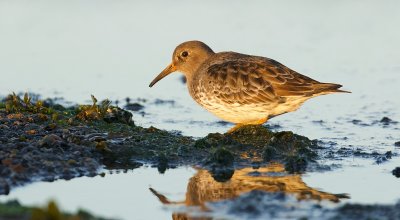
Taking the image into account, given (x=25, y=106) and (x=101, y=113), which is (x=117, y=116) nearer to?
(x=101, y=113)

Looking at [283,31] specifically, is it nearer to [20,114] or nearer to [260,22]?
[260,22]

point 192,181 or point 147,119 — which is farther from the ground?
point 147,119

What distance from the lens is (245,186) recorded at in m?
8.95

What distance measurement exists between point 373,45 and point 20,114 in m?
9.20

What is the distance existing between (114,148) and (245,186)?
2.07 m

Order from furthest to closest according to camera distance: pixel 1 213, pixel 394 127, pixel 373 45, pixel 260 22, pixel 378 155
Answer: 1. pixel 260 22
2. pixel 373 45
3. pixel 394 127
4. pixel 378 155
5. pixel 1 213

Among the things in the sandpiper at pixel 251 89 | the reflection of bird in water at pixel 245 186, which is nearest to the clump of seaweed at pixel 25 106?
the sandpiper at pixel 251 89

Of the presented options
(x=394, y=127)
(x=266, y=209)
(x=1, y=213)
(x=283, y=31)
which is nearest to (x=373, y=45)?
(x=283, y=31)

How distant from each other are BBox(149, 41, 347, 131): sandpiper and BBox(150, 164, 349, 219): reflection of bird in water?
1493 millimetres

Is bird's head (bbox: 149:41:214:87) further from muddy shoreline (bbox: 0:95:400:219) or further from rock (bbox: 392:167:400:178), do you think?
rock (bbox: 392:167:400:178)

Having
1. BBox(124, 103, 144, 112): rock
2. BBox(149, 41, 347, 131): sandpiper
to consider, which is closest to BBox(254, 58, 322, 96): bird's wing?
BBox(149, 41, 347, 131): sandpiper

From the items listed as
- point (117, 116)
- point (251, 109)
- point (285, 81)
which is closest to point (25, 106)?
point (117, 116)

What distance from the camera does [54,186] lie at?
8812 millimetres

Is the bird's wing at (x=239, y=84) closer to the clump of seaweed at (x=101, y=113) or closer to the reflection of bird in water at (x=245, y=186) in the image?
the clump of seaweed at (x=101, y=113)
